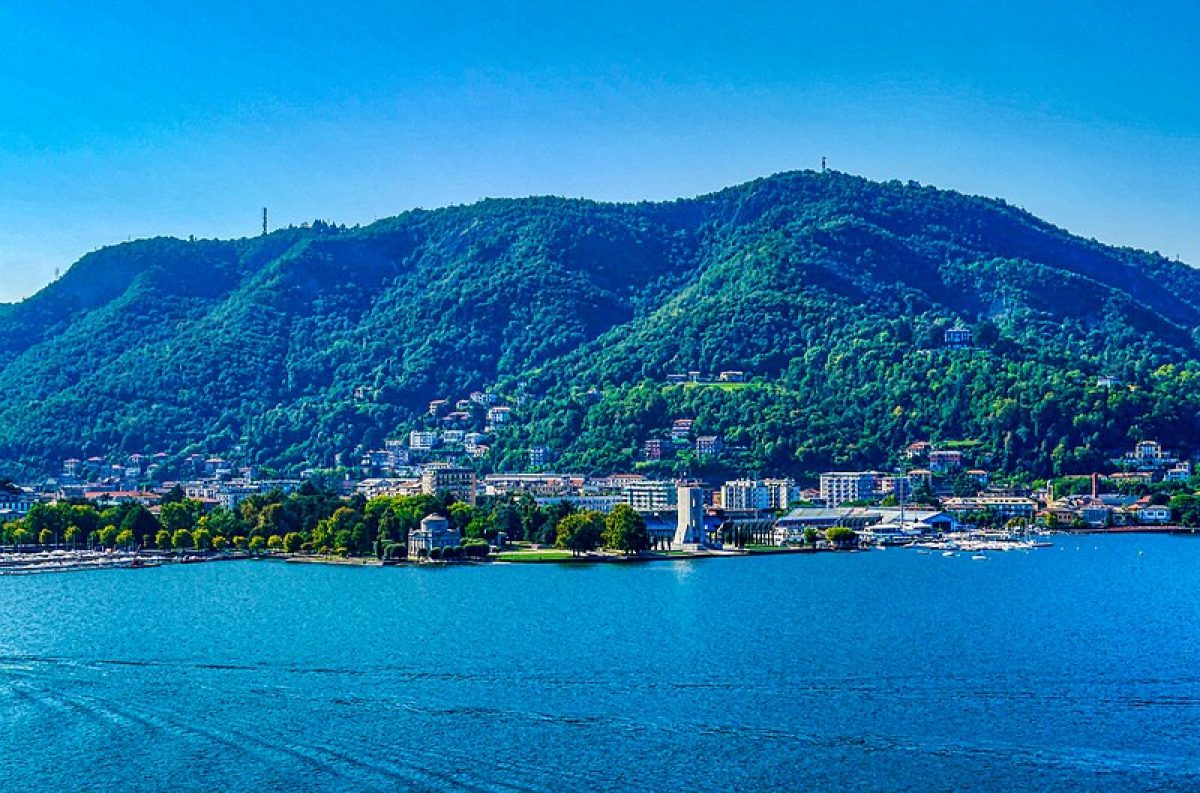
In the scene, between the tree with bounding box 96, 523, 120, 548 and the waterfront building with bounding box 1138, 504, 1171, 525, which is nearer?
the tree with bounding box 96, 523, 120, 548

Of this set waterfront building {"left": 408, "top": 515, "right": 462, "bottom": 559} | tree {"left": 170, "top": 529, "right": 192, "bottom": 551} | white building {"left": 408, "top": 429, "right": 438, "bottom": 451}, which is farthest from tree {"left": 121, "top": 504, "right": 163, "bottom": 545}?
white building {"left": 408, "top": 429, "right": 438, "bottom": 451}

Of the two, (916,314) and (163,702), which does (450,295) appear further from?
(163,702)

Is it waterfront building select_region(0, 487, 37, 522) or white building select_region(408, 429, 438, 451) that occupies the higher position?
white building select_region(408, 429, 438, 451)

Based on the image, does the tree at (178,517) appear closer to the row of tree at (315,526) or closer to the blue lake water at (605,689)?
the row of tree at (315,526)

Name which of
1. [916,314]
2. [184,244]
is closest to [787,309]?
[916,314]

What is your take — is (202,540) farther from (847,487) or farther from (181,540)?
(847,487)

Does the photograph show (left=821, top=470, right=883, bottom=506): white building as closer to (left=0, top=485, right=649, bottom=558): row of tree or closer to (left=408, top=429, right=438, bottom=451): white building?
(left=0, top=485, right=649, bottom=558): row of tree

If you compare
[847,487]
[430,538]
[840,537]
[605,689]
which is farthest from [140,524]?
[605,689]
